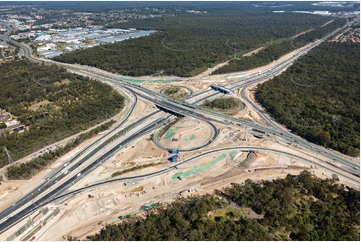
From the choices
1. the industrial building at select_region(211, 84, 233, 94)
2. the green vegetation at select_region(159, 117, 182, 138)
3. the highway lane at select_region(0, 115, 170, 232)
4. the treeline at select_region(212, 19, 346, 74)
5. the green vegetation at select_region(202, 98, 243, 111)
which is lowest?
the highway lane at select_region(0, 115, 170, 232)

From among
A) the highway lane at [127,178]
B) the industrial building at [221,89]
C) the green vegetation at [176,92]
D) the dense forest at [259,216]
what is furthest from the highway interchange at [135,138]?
the dense forest at [259,216]

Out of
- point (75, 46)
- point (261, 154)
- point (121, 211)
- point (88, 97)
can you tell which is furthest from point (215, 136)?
point (75, 46)

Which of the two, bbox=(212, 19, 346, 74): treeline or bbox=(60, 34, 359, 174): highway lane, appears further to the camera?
bbox=(212, 19, 346, 74): treeline

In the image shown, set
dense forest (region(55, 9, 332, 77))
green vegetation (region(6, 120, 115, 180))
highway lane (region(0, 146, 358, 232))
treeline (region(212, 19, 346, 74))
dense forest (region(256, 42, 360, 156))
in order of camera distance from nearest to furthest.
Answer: highway lane (region(0, 146, 358, 232)) < green vegetation (region(6, 120, 115, 180)) < dense forest (region(256, 42, 360, 156)) < dense forest (region(55, 9, 332, 77)) < treeline (region(212, 19, 346, 74))

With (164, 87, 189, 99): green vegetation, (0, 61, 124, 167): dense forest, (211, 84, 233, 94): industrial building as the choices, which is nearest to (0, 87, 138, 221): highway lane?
(0, 61, 124, 167): dense forest

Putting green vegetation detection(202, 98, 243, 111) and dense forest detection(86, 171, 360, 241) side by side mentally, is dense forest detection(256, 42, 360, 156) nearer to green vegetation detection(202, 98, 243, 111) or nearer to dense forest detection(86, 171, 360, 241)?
green vegetation detection(202, 98, 243, 111)

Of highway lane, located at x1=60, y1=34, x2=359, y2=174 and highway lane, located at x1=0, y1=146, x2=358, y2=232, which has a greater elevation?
highway lane, located at x1=60, y1=34, x2=359, y2=174

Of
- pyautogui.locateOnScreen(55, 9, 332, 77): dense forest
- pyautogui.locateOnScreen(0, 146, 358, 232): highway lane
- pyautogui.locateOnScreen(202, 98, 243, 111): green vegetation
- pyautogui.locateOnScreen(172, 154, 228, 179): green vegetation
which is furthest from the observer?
pyautogui.locateOnScreen(55, 9, 332, 77): dense forest

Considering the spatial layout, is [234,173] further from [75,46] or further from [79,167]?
[75,46]
